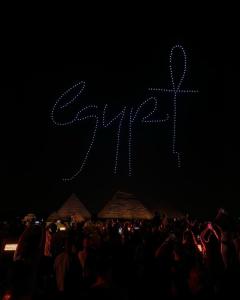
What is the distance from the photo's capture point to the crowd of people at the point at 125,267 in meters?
4.50

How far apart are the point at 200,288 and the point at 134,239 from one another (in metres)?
5.29

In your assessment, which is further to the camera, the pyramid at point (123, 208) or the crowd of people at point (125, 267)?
the pyramid at point (123, 208)

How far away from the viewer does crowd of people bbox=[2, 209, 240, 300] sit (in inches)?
177

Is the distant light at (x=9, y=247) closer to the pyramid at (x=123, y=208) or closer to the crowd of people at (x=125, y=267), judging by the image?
the crowd of people at (x=125, y=267)

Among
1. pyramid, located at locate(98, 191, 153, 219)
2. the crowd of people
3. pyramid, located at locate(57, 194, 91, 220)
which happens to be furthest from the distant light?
pyramid, located at locate(98, 191, 153, 219)

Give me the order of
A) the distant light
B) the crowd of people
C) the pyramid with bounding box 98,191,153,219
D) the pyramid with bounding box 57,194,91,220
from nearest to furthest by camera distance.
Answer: the crowd of people, the distant light, the pyramid with bounding box 57,194,91,220, the pyramid with bounding box 98,191,153,219

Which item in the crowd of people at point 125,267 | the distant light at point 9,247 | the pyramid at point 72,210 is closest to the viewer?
the crowd of people at point 125,267

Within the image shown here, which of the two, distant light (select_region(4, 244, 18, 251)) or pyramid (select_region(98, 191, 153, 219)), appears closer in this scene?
distant light (select_region(4, 244, 18, 251))

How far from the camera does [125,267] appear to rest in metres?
6.98

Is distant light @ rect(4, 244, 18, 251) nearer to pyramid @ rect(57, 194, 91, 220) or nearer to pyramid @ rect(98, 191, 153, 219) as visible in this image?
pyramid @ rect(57, 194, 91, 220)

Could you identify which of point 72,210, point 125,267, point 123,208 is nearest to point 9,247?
point 125,267

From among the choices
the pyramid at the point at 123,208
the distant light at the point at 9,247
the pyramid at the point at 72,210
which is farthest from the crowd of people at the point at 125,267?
the pyramid at the point at 123,208

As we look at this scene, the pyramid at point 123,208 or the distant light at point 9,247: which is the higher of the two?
the pyramid at point 123,208

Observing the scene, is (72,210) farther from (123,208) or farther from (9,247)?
(9,247)
